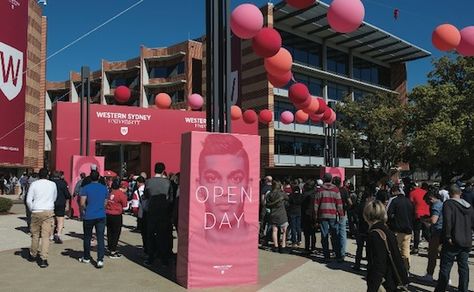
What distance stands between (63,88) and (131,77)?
1551 cm

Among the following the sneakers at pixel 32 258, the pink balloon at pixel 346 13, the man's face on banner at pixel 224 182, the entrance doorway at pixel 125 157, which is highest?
the pink balloon at pixel 346 13

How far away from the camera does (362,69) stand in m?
58.2

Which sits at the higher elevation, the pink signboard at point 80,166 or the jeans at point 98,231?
the pink signboard at point 80,166

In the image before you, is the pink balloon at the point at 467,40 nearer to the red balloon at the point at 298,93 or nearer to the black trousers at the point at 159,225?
the red balloon at the point at 298,93

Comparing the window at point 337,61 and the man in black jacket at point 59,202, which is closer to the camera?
the man in black jacket at point 59,202

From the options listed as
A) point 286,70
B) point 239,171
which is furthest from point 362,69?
point 239,171

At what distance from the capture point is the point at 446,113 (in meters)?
29.3

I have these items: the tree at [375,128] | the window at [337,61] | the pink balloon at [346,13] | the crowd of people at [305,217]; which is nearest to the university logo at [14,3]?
the tree at [375,128]

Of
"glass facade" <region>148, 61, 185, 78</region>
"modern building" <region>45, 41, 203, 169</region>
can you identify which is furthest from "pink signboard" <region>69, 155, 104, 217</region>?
"glass facade" <region>148, 61, 185, 78</region>

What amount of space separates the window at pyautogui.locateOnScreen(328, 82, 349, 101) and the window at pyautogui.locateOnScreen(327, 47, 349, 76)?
1.76 m

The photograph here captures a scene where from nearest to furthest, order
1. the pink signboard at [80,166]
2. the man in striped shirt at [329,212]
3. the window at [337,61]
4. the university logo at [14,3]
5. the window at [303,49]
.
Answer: the man in striped shirt at [329,212], the pink signboard at [80,166], the university logo at [14,3], the window at [303,49], the window at [337,61]

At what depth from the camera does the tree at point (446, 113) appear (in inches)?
1108

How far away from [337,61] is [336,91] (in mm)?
3763

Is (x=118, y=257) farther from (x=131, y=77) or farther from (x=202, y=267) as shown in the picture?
(x=131, y=77)
